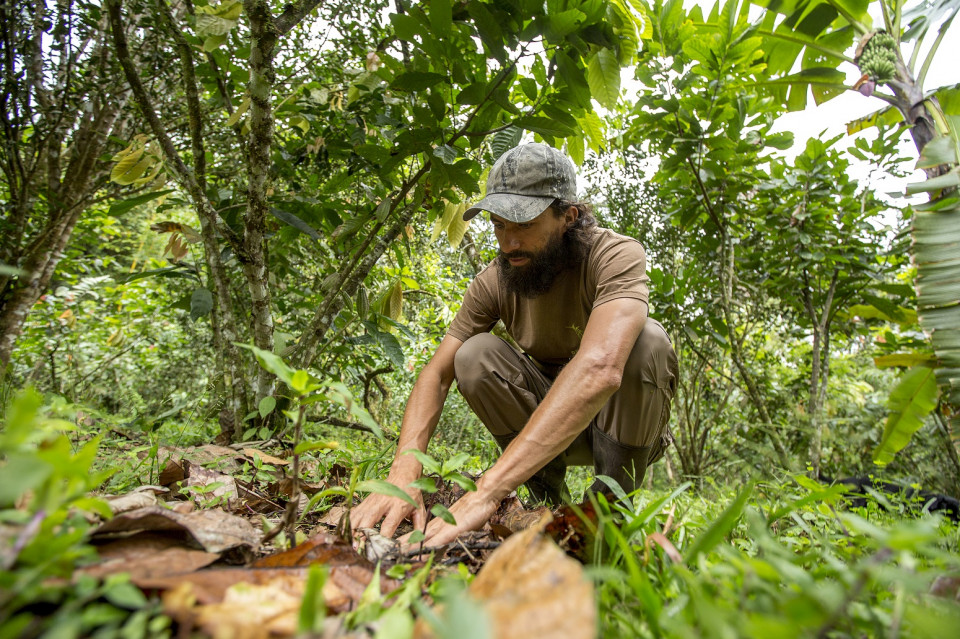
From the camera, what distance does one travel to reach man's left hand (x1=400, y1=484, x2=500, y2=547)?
1216 mm

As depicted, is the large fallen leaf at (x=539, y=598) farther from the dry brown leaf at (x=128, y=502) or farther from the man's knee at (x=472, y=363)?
the man's knee at (x=472, y=363)

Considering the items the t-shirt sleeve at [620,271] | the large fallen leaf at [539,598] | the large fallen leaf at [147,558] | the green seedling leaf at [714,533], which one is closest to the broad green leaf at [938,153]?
the t-shirt sleeve at [620,271]

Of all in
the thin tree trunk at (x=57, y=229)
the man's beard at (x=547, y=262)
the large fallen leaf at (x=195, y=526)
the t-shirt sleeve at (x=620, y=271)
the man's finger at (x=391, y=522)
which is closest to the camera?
the large fallen leaf at (x=195, y=526)

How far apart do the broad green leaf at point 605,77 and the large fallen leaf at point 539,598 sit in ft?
5.99

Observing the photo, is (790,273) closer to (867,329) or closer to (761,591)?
(867,329)

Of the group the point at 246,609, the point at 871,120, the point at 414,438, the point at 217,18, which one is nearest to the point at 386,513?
the point at 414,438

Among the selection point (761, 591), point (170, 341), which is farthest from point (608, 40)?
point (170, 341)

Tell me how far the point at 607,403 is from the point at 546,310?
1.71 ft

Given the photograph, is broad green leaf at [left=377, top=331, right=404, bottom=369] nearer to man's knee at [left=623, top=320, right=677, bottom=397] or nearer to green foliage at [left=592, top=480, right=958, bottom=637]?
man's knee at [left=623, top=320, right=677, bottom=397]

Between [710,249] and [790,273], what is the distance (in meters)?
0.54

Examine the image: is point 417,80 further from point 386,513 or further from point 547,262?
point 386,513

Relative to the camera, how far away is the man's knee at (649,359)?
6.20 feet

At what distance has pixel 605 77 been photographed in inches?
79.4

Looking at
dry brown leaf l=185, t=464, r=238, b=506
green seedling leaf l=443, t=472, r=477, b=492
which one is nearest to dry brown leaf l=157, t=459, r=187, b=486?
dry brown leaf l=185, t=464, r=238, b=506
